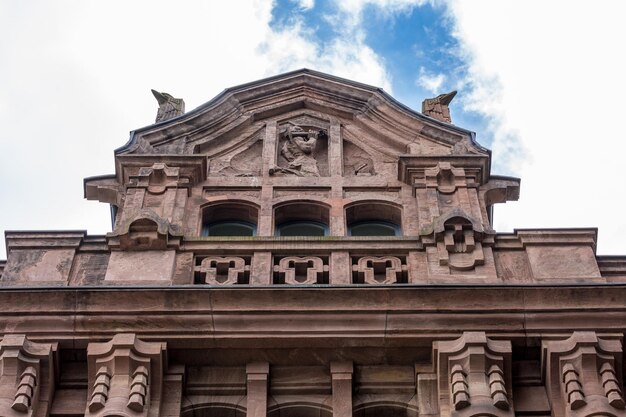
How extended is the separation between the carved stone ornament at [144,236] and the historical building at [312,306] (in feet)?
0.09

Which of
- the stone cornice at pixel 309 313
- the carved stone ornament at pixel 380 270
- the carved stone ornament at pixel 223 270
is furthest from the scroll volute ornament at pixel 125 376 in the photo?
the carved stone ornament at pixel 380 270

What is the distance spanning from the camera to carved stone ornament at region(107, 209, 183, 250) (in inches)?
808

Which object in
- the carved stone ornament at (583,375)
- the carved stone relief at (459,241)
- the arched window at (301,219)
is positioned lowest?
the carved stone ornament at (583,375)

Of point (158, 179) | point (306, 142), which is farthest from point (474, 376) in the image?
point (306, 142)

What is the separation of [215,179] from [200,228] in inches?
61.7

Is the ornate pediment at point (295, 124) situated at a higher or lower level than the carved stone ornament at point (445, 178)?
higher

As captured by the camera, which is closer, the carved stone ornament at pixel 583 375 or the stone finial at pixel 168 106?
the carved stone ornament at pixel 583 375

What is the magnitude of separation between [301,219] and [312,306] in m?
4.10

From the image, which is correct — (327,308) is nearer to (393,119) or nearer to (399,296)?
→ (399,296)

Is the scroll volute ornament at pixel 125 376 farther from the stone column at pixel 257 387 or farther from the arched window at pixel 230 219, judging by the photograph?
the arched window at pixel 230 219

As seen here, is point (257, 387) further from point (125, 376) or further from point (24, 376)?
point (24, 376)

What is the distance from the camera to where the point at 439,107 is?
84.7ft

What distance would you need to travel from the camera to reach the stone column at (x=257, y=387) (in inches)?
709

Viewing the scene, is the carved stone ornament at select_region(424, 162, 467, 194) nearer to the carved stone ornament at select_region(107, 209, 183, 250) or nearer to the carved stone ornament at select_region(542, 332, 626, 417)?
the carved stone ornament at select_region(107, 209, 183, 250)
